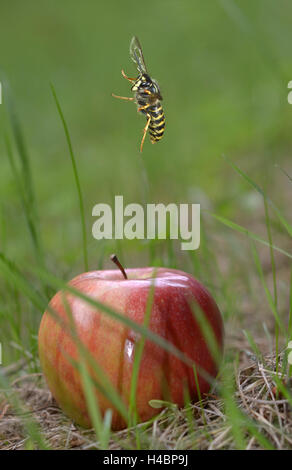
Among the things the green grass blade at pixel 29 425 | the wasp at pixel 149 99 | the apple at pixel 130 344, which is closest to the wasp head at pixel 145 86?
the wasp at pixel 149 99

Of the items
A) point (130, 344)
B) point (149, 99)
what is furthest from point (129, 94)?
point (130, 344)

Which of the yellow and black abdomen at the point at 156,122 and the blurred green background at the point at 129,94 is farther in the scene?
the blurred green background at the point at 129,94

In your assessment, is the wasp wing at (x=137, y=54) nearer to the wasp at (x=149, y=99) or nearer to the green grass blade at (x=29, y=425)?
the wasp at (x=149, y=99)

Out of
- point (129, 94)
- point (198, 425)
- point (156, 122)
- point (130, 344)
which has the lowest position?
point (198, 425)

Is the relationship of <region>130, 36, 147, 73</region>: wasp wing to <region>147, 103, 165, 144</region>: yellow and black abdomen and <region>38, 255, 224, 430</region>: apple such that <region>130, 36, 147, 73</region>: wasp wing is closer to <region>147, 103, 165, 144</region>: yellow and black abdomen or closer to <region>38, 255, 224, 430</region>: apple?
<region>147, 103, 165, 144</region>: yellow and black abdomen

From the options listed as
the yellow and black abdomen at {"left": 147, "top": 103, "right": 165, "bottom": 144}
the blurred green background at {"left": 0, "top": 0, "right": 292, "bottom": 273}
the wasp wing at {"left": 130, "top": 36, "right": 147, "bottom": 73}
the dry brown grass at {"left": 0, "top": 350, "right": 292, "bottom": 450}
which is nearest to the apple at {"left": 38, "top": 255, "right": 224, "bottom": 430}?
the dry brown grass at {"left": 0, "top": 350, "right": 292, "bottom": 450}

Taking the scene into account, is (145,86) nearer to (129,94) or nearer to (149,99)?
(149,99)
